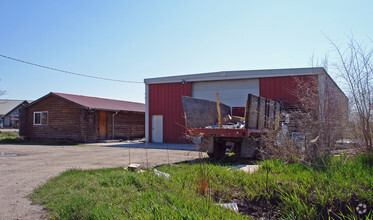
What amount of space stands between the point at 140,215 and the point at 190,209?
590 mm

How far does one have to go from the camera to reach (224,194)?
4.70 meters

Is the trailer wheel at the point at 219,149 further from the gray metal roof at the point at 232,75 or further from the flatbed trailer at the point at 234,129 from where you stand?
the gray metal roof at the point at 232,75

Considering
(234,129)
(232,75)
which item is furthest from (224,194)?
(232,75)

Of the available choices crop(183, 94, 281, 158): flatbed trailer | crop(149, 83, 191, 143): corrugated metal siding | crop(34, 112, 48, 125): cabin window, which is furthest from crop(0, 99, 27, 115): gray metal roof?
crop(183, 94, 281, 158): flatbed trailer

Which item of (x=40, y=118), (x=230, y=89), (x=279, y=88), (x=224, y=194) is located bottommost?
(x=224, y=194)

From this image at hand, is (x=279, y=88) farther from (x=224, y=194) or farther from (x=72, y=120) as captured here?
(x=72, y=120)

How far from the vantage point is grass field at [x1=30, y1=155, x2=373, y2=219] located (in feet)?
12.0

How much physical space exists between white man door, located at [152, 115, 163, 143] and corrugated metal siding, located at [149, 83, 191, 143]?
10.3 inches

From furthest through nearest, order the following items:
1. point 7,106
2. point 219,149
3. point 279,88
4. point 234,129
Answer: point 7,106 < point 279,88 < point 219,149 < point 234,129

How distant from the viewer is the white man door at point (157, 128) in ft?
71.6

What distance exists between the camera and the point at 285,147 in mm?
6785

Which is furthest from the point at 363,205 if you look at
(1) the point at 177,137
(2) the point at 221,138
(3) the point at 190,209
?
(1) the point at 177,137

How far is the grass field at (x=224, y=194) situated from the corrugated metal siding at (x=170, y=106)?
14870 millimetres

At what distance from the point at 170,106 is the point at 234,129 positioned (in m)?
12.4
